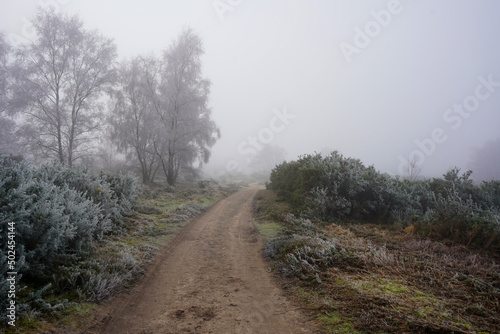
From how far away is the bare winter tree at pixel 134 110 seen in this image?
1977 cm

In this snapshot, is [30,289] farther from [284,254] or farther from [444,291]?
[444,291]

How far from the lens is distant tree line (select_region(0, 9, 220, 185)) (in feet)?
51.8

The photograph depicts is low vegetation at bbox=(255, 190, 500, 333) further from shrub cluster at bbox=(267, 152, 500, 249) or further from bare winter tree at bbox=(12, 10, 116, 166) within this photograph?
bare winter tree at bbox=(12, 10, 116, 166)

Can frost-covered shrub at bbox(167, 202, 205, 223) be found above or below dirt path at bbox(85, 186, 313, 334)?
above

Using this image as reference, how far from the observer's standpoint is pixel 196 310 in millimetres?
3766

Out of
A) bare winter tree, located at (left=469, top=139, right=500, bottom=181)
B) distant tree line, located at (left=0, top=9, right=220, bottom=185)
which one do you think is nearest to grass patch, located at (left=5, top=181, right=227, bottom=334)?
distant tree line, located at (left=0, top=9, right=220, bottom=185)

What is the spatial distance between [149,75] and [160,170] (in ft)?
34.7

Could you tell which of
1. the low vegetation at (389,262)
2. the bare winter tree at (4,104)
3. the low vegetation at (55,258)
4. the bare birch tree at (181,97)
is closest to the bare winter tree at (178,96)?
the bare birch tree at (181,97)

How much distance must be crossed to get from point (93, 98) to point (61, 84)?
201cm

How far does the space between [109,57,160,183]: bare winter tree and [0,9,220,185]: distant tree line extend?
8 centimetres

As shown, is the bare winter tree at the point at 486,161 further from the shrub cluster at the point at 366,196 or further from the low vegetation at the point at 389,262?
the low vegetation at the point at 389,262

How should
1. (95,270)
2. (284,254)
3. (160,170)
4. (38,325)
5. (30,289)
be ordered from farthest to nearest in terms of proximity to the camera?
(160,170)
(284,254)
(95,270)
(30,289)
(38,325)

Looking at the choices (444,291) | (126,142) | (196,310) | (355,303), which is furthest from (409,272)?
(126,142)

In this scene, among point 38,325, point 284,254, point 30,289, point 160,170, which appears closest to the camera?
point 38,325
